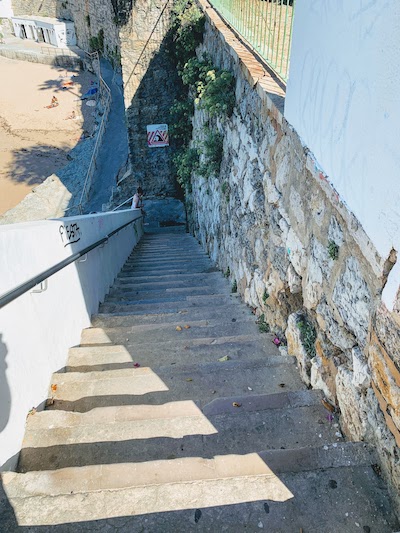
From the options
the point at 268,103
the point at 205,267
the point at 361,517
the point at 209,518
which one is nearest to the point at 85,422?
the point at 209,518

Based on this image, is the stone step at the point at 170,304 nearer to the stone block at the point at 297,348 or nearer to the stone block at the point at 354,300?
the stone block at the point at 297,348

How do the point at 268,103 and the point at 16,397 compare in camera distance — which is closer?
the point at 16,397

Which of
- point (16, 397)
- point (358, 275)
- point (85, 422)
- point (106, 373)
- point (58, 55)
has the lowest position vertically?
point (58, 55)

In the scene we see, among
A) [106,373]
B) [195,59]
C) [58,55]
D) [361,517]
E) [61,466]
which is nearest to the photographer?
[361,517]

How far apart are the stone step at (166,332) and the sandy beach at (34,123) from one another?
12011mm

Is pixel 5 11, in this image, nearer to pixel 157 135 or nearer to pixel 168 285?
pixel 157 135

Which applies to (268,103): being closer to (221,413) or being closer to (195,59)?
(221,413)

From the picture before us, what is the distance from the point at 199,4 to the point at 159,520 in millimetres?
8352

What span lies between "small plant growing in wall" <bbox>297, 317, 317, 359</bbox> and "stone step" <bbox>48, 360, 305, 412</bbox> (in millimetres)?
231

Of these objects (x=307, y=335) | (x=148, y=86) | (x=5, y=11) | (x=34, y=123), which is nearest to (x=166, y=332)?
(x=307, y=335)

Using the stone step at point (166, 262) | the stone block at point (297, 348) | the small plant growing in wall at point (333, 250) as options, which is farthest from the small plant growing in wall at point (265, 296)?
the stone step at point (166, 262)

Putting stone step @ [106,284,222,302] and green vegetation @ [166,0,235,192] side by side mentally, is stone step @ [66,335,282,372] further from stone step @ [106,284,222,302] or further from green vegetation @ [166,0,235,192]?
green vegetation @ [166,0,235,192]

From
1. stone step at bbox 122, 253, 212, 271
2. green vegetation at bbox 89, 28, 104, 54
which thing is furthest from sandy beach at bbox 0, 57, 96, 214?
stone step at bbox 122, 253, 212, 271

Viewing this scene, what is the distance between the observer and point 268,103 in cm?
303
